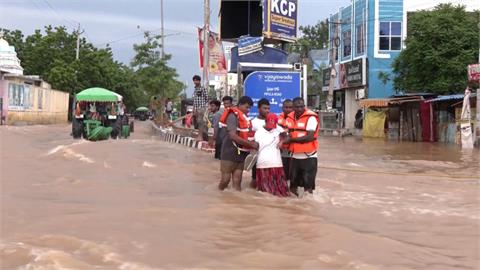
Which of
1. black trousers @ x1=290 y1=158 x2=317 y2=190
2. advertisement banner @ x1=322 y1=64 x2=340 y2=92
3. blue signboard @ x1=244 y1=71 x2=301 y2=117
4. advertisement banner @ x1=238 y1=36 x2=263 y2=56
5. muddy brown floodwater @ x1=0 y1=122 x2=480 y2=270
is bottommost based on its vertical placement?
muddy brown floodwater @ x1=0 y1=122 x2=480 y2=270

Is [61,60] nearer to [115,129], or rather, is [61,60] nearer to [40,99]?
[40,99]

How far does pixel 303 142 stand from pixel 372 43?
95.6ft

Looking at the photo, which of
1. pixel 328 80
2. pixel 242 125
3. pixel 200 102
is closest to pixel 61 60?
pixel 328 80

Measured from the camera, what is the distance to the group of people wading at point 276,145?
8008 mm

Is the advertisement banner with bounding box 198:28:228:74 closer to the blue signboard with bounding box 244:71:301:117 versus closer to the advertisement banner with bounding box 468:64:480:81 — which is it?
the advertisement banner with bounding box 468:64:480:81

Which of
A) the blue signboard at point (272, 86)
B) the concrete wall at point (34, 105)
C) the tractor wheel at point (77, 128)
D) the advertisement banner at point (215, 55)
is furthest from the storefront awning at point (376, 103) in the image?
the concrete wall at point (34, 105)

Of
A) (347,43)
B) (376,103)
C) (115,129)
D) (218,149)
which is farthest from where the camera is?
(347,43)

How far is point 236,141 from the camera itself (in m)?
8.09

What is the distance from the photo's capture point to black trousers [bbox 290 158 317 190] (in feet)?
→ 26.4

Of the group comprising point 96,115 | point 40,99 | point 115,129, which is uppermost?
point 40,99

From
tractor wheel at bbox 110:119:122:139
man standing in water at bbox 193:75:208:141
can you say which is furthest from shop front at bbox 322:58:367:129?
man standing in water at bbox 193:75:208:141

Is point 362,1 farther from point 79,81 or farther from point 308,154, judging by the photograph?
point 308,154

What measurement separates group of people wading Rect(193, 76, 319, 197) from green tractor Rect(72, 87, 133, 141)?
12541 mm

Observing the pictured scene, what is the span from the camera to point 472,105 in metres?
22.9
